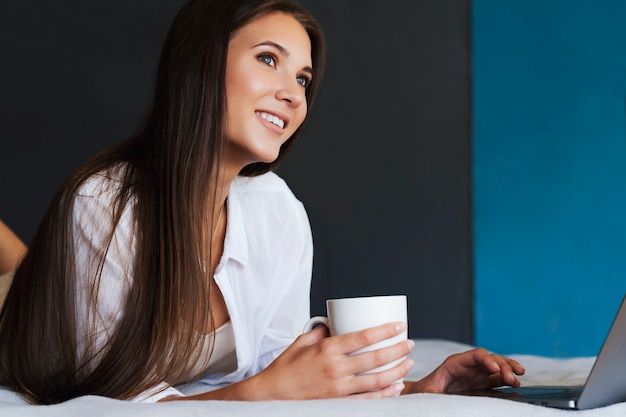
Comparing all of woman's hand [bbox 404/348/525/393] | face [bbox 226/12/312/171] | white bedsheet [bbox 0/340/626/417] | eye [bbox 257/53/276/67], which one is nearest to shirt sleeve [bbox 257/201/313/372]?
face [bbox 226/12/312/171]

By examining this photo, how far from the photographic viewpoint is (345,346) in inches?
38.8

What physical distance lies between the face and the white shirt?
18 cm

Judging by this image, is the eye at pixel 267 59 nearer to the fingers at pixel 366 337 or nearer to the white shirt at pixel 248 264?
the white shirt at pixel 248 264

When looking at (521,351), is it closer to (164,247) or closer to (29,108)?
(29,108)

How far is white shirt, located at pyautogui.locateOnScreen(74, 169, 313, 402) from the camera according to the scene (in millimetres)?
1301

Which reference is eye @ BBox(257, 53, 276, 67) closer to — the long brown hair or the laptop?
the long brown hair

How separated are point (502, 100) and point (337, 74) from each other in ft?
2.53

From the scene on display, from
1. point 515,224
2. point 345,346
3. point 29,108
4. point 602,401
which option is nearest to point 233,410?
point 345,346

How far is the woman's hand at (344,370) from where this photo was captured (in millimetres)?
983

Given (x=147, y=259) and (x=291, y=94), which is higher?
(x=291, y=94)

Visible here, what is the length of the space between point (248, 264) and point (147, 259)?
1.29 ft

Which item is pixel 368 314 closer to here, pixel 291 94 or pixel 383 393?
pixel 383 393

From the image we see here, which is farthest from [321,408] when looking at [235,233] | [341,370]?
[235,233]

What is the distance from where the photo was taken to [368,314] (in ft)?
3.25
